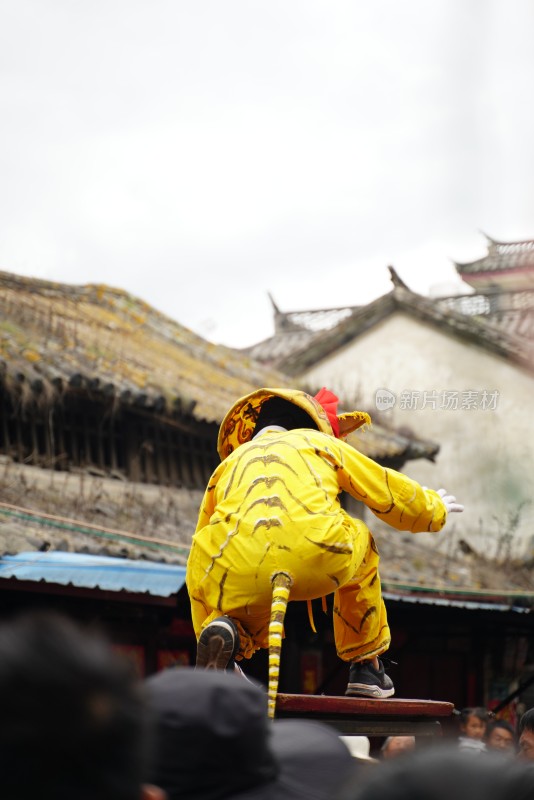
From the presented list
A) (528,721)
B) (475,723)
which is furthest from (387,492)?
(475,723)

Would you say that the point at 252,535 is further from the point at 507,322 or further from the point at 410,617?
the point at 507,322

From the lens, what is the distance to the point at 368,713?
487 cm

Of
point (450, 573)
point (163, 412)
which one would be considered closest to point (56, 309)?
point (163, 412)

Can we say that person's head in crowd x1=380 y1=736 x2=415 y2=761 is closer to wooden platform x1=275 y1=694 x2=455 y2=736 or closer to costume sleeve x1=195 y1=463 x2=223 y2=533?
wooden platform x1=275 y1=694 x2=455 y2=736

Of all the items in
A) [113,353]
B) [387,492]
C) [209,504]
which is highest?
[113,353]

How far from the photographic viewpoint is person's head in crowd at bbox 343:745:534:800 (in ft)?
5.68

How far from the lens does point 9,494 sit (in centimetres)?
1030

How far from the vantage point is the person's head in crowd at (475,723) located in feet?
24.5

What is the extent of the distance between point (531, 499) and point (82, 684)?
15.2 meters

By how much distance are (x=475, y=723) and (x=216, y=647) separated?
3597 millimetres

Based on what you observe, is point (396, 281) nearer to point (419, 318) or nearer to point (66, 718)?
point (419, 318)

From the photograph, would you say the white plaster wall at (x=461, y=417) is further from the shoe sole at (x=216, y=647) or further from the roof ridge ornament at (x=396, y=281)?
the shoe sole at (x=216, y=647)

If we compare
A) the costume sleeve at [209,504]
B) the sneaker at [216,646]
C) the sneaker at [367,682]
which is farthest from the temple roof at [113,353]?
the sneaker at [216,646]

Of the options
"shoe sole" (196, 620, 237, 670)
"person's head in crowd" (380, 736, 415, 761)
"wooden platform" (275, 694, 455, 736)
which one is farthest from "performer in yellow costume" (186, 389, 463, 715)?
"person's head in crowd" (380, 736, 415, 761)
